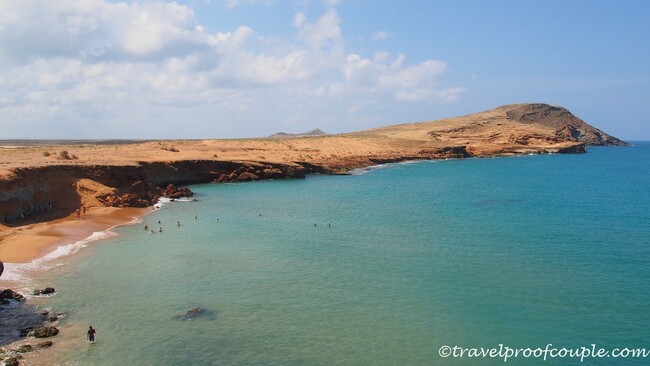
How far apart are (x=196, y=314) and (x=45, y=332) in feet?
18.6

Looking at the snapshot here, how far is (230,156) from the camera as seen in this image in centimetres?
7725

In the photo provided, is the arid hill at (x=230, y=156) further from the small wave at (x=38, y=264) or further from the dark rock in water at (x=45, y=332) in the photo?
the dark rock in water at (x=45, y=332)

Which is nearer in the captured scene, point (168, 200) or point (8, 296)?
point (8, 296)

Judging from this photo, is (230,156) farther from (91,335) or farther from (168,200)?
(91,335)

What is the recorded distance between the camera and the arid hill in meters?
43.4

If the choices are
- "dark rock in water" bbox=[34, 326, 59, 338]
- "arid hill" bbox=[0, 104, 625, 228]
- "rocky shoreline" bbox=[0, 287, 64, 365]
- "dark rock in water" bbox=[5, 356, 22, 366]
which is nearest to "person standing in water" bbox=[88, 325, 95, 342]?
"rocky shoreline" bbox=[0, 287, 64, 365]

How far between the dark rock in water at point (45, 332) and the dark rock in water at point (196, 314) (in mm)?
4543

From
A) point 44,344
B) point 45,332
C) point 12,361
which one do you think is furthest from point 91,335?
point 12,361

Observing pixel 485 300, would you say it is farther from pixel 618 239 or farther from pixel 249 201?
pixel 249 201

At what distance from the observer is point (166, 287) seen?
2469 cm

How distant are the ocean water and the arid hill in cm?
808

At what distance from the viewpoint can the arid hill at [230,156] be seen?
4338cm

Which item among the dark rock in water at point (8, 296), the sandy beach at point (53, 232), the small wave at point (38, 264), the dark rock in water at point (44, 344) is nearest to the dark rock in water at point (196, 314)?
the dark rock in water at point (44, 344)

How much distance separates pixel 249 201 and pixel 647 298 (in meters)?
37.3
